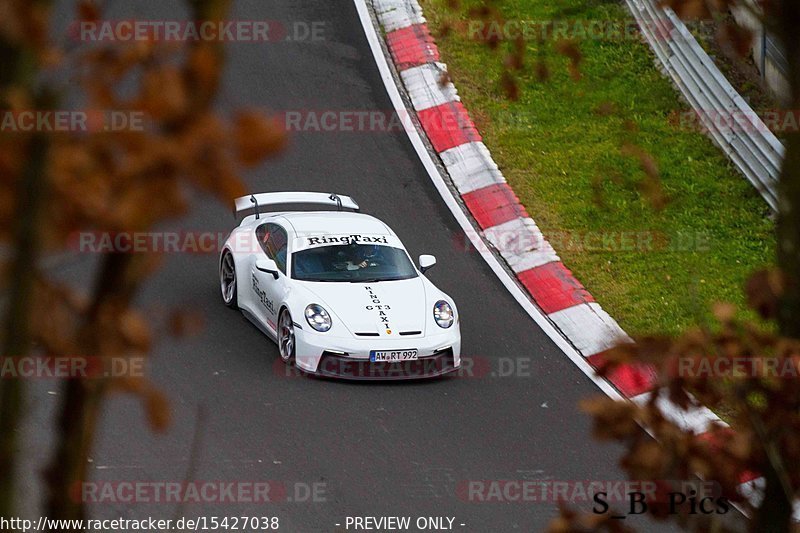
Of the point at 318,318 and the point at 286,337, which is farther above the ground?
the point at 318,318

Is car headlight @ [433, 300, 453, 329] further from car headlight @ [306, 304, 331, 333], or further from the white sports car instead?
car headlight @ [306, 304, 331, 333]

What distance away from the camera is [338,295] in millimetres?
10578

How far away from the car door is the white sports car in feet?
0.04

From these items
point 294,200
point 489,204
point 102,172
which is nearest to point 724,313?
point 102,172

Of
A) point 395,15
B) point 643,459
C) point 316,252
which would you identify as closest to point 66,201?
point 643,459

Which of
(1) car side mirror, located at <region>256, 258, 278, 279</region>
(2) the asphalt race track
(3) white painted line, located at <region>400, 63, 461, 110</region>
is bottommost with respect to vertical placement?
(2) the asphalt race track

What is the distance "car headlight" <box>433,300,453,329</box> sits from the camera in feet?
34.3

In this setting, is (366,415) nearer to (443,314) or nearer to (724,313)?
(443,314)

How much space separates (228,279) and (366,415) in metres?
2.79

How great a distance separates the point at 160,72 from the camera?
205cm

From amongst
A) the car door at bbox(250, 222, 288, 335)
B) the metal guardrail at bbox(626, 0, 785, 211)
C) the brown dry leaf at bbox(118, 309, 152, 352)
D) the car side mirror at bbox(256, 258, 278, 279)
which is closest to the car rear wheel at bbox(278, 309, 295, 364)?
the car door at bbox(250, 222, 288, 335)

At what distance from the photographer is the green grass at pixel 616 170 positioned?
11.9 meters

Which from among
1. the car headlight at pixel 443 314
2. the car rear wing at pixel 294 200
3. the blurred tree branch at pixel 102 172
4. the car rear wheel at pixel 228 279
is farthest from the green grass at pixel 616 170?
the blurred tree branch at pixel 102 172

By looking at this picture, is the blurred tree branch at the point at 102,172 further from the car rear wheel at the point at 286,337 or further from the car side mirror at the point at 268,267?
the car side mirror at the point at 268,267
